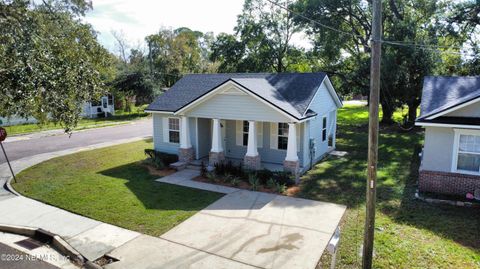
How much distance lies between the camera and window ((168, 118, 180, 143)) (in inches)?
675

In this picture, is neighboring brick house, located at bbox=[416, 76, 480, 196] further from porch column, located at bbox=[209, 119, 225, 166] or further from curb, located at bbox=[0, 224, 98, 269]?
curb, located at bbox=[0, 224, 98, 269]

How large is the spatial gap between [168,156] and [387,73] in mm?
17493

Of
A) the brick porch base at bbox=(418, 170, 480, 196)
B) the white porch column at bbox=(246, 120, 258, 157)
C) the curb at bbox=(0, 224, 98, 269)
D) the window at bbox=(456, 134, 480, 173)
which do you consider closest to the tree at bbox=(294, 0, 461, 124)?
the white porch column at bbox=(246, 120, 258, 157)

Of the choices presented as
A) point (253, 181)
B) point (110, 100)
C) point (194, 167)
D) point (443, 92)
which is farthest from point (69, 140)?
point (443, 92)

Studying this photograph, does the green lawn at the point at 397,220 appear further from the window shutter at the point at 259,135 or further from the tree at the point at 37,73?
the tree at the point at 37,73

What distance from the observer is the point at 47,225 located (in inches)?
376

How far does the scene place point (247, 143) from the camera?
53.4 feet

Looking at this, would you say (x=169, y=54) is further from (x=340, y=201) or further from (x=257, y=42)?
(x=340, y=201)

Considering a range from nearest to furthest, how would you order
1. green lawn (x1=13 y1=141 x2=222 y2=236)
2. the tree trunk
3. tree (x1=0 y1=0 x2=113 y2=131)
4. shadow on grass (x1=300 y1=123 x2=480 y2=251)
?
tree (x1=0 y1=0 x2=113 y2=131)
shadow on grass (x1=300 y1=123 x2=480 y2=251)
green lawn (x1=13 y1=141 x2=222 y2=236)
the tree trunk

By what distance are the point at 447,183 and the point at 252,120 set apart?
7779mm

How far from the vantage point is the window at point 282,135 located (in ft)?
50.2

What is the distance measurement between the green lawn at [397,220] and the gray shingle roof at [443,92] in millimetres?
3152

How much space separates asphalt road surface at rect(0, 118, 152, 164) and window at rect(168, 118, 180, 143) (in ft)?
28.3

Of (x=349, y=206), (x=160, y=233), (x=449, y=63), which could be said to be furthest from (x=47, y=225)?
(x=449, y=63)
